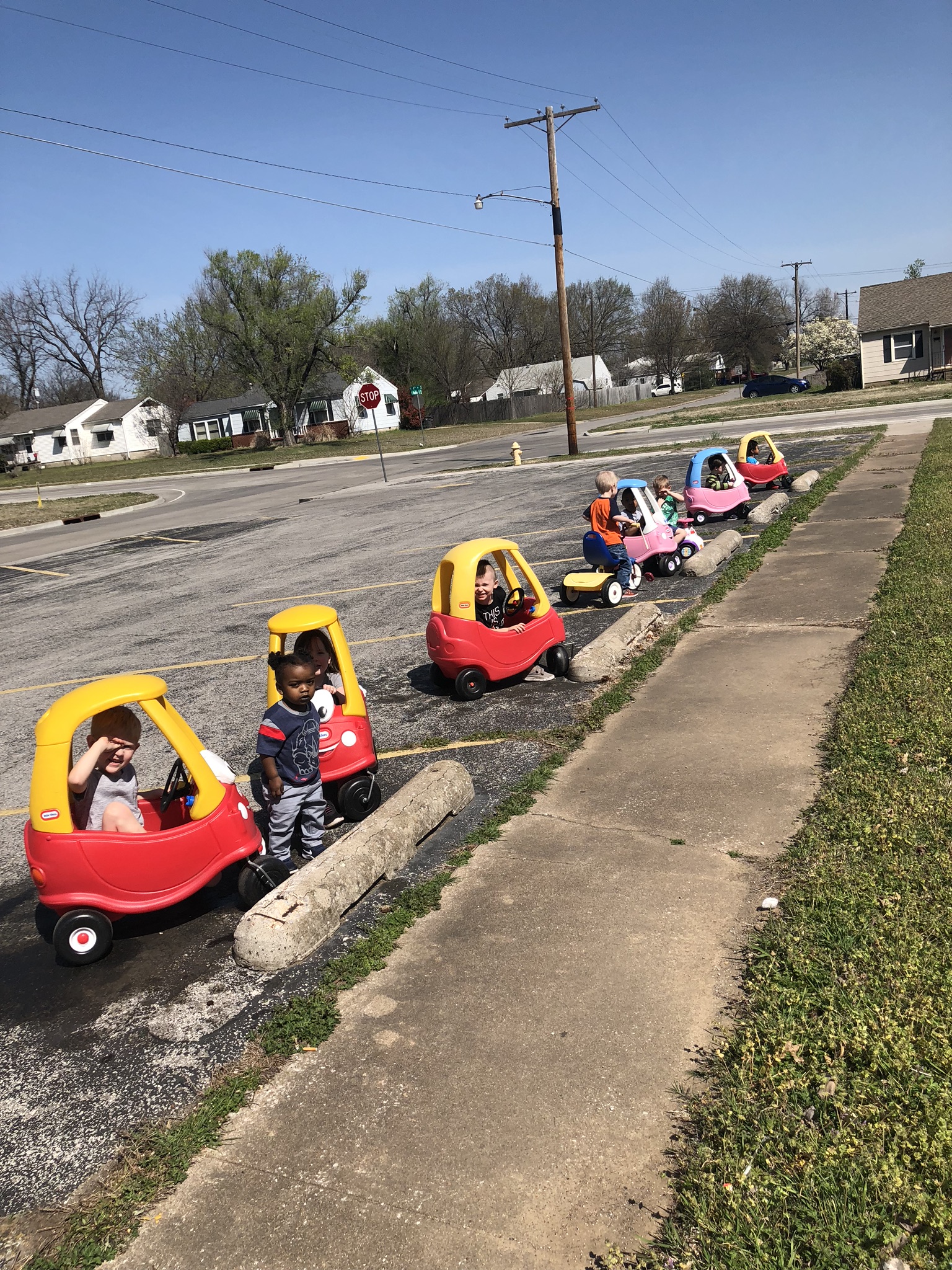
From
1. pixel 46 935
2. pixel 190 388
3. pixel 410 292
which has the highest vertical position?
pixel 410 292

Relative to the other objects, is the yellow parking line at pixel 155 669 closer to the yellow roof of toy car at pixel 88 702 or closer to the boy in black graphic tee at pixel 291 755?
the boy in black graphic tee at pixel 291 755

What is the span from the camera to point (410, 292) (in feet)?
312

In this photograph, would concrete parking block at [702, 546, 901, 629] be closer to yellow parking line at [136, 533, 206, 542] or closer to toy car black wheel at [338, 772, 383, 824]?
toy car black wheel at [338, 772, 383, 824]

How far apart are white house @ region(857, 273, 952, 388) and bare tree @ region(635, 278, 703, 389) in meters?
47.8

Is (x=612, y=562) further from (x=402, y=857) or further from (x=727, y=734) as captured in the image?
(x=402, y=857)

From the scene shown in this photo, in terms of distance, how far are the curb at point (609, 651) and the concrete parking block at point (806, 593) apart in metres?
0.85

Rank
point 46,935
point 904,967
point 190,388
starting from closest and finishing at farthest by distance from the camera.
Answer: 1. point 904,967
2. point 46,935
3. point 190,388

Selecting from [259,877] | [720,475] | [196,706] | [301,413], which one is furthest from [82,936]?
[301,413]

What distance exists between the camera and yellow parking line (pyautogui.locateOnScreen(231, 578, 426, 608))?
13719 millimetres

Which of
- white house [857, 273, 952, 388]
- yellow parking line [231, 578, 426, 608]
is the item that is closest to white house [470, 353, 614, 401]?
white house [857, 273, 952, 388]

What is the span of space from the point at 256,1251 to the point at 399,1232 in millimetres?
464

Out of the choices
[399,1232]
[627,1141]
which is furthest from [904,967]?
[399,1232]

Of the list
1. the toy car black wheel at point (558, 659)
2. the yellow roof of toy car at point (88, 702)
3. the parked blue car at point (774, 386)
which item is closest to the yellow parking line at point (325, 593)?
the toy car black wheel at point (558, 659)

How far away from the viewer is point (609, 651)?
8.46 m
